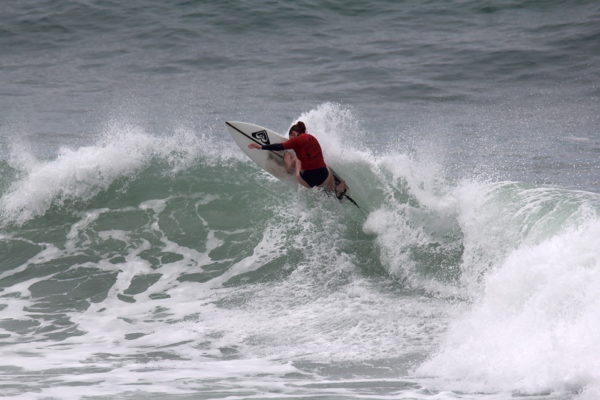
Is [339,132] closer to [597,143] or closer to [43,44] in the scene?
[597,143]

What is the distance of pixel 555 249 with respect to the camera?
26.4 ft

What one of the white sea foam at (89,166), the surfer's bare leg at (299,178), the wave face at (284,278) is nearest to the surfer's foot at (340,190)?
the wave face at (284,278)

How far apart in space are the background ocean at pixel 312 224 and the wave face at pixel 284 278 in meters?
0.03

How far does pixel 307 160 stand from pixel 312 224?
0.89 meters

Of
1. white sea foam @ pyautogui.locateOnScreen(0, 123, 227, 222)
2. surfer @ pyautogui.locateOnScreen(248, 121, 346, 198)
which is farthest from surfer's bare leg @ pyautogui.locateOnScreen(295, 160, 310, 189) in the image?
white sea foam @ pyautogui.locateOnScreen(0, 123, 227, 222)

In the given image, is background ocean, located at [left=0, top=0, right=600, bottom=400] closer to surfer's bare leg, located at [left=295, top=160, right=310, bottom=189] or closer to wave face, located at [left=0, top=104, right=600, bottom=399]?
wave face, located at [left=0, top=104, right=600, bottom=399]

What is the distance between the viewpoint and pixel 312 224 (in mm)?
11406

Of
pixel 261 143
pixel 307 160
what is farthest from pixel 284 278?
pixel 261 143

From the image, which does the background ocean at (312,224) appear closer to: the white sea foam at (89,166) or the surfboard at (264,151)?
the white sea foam at (89,166)

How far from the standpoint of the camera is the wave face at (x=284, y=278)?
6.92 metres

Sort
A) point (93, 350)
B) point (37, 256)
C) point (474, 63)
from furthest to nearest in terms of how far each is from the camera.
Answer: point (474, 63) < point (37, 256) < point (93, 350)

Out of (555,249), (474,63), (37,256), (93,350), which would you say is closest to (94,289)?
(37,256)

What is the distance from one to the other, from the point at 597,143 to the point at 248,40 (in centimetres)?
1185

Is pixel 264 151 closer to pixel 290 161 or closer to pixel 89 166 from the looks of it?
pixel 290 161
